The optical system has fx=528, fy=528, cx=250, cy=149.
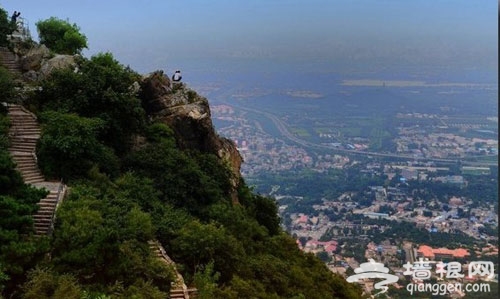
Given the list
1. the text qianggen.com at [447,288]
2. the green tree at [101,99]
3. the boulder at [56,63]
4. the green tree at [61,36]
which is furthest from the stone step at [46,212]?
the green tree at [61,36]

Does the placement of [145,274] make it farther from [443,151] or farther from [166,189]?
[443,151]

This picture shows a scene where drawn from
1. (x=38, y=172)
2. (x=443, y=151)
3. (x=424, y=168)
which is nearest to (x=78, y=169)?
(x=38, y=172)

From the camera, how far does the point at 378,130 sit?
2943 inches

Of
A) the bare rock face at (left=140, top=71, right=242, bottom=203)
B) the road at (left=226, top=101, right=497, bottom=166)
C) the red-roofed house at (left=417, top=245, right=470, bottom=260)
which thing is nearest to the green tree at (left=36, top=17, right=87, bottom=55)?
the bare rock face at (left=140, top=71, right=242, bottom=203)

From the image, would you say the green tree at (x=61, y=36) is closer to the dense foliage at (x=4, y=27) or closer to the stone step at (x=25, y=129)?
the dense foliage at (x=4, y=27)

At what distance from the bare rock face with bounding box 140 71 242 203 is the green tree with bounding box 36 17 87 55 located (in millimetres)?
5714

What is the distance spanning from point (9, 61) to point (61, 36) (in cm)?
358

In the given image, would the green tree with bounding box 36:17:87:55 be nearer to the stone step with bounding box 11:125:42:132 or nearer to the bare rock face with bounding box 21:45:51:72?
the bare rock face with bounding box 21:45:51:72

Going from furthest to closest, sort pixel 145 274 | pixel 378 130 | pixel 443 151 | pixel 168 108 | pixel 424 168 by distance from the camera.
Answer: pixel 378 130, pixel 443 151, pixel 424 168, pixel 168 108, pixel 145 274

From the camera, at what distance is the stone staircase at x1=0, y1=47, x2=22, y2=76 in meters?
17.4

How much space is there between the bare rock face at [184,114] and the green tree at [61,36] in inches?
225

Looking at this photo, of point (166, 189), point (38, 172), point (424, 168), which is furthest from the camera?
point (424, 168)

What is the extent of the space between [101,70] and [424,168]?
48987 millimetres

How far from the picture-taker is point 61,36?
21094 mm
